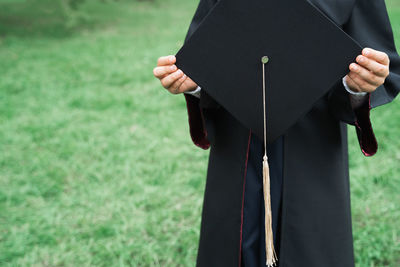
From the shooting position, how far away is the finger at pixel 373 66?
1.15 meters

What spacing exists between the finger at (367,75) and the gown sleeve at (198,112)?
61 centimetres

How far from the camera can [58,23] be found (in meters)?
10.9

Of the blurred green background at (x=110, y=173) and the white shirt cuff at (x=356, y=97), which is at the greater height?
the white shirt cuff at (x=356, y=97)

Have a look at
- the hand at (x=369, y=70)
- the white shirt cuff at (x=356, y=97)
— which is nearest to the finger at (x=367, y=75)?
the hand at (x=369, y=70)

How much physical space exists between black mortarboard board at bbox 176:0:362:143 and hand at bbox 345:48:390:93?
0.12 ft

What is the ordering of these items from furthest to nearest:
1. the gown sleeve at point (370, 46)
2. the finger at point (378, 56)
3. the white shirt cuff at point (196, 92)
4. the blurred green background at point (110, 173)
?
1. the blurred green background at point (110, 173)
2. the white shirt cuff at point (196, 92)
3. the gown sleeve at point (370, 46)
4. the finger at point (378, 56)

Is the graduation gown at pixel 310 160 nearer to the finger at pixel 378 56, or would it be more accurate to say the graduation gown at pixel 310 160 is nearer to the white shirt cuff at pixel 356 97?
the white shirt cuff at pixel 356 97

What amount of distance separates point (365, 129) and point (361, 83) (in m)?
0.24

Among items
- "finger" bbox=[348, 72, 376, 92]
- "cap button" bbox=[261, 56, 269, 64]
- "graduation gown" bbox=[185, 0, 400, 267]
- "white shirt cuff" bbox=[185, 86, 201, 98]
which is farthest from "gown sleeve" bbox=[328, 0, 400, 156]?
"white shirt cuff" bbox=[185, 86, 201, 98]

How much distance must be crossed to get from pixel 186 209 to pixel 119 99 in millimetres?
2734

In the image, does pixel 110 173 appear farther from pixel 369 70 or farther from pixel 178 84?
pixel 369 70

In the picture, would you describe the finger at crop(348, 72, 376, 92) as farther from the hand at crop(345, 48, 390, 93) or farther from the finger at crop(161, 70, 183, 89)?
the finger at crop(161, 70, 183, 89)

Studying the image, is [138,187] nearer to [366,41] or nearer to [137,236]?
[137,236]

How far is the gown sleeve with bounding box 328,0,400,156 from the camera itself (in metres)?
1.35
